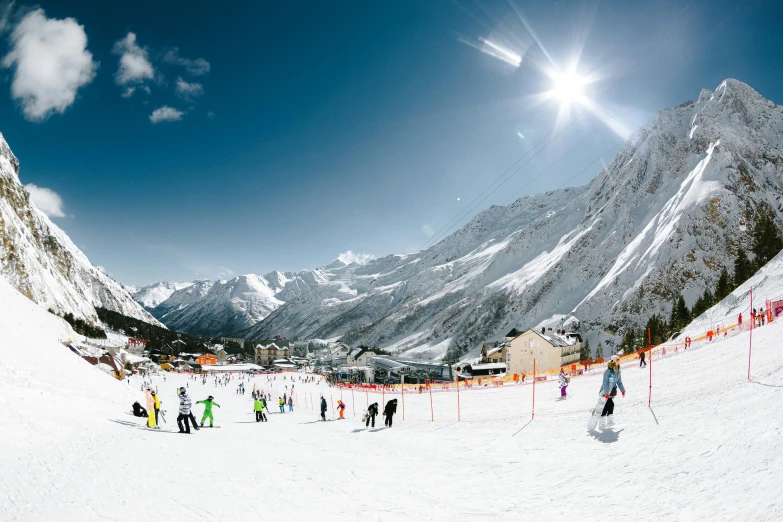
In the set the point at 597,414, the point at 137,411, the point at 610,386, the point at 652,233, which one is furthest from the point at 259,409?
the point at 652,233

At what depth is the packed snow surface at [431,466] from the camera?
6879 mm

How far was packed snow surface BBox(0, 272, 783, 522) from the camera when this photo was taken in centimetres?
688

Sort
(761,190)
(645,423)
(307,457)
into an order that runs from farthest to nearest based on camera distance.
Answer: (761,190) → (307,457) → (645,423)

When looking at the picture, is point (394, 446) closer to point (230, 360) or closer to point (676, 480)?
point (676, 480)

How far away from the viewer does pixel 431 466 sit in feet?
35.3

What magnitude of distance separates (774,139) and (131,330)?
26430cm

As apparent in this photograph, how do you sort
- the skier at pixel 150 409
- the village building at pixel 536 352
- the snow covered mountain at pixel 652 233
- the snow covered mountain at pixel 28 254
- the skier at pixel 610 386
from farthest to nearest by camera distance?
the snow covered mountain at pixel 652 233 < the snow covered mountain at pixel 28 254 < the village building at pixel 536 352 < the skier at pixel 150 409 < the skier at pixel 610 386

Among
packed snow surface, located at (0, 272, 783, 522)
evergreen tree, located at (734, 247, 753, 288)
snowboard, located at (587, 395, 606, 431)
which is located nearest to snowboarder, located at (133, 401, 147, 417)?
packed snow surface, located at (0, 272, 783, 522)

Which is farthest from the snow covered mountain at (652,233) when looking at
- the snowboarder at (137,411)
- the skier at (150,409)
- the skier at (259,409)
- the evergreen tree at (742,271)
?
the skier at (150,409)

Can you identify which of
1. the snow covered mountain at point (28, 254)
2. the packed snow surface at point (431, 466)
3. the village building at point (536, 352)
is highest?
the snow covered mountain at point (28, 254)

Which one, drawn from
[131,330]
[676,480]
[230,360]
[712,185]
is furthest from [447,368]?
[131,330]

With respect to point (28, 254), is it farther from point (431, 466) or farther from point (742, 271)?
point (742, 271)

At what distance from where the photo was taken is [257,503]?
781cm

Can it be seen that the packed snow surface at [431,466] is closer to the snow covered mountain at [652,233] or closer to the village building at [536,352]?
the village building at [536,352]
